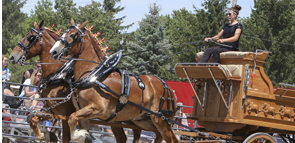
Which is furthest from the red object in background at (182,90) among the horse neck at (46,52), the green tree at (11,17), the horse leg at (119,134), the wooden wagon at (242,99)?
the green tree at (11,17)

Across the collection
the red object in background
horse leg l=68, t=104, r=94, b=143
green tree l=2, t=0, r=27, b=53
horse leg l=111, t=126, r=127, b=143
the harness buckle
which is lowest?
horse leg l=111, t=126, r=127, b=143

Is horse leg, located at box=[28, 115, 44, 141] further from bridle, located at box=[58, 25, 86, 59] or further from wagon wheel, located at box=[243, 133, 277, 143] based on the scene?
wagon wheel, located at box=[243, 133, 277, 143]

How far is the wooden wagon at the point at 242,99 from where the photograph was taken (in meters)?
6.42

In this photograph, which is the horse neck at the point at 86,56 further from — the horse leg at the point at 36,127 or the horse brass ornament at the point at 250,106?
the horse brass ornament at the point at 250,106

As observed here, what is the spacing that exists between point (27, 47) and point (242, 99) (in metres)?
3.97

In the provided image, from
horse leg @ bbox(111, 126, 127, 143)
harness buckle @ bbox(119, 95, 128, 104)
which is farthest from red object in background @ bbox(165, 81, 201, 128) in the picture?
harness buckle @ bbox(119, 95, 128, 104)

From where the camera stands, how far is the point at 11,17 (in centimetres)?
4991

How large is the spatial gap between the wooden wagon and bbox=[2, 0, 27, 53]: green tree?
43.6 metres

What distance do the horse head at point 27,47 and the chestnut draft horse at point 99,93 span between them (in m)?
0.81

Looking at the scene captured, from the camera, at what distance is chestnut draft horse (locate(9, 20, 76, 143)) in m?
6.54

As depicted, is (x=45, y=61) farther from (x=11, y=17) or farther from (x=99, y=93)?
(x=11, y=17)

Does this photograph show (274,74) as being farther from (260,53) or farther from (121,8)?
(121,8)

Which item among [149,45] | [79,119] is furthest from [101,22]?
[79,119]

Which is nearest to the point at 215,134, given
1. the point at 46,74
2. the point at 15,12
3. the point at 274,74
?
the point at 46,74
